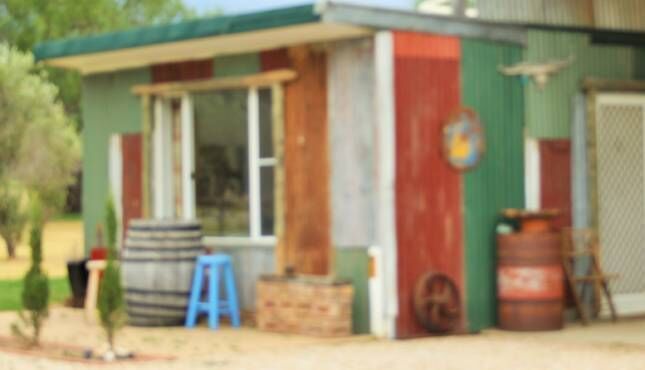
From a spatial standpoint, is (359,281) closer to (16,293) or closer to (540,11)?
(540,11)

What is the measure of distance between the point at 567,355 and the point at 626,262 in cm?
349

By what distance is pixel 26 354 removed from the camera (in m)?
11.0

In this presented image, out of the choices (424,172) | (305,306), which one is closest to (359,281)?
(305,306)

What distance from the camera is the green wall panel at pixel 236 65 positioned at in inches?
517

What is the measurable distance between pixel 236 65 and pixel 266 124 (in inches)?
25.8

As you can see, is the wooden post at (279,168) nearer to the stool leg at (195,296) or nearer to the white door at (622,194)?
the stool leg at (195,296)

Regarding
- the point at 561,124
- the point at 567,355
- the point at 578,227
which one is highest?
the point at 561,124

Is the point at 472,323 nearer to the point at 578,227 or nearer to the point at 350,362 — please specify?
the point at 578,227

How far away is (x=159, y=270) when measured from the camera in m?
12.6

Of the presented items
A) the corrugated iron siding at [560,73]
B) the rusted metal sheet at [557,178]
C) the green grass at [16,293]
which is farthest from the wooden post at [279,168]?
the green grass at [16,293]

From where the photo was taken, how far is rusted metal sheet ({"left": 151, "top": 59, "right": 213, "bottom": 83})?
535 inches

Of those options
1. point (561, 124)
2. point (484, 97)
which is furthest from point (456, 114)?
point (561, 124)

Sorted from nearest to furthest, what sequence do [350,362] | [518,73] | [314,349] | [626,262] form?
[350,362], [314,349], [518,73], [626,262]

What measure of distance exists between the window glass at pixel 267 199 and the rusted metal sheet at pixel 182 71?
1162 millimetres
